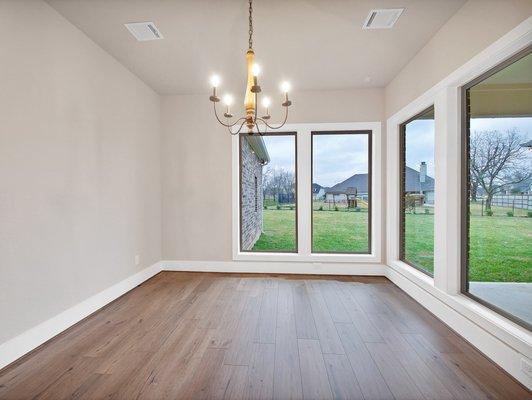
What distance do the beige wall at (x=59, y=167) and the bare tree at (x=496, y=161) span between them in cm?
389

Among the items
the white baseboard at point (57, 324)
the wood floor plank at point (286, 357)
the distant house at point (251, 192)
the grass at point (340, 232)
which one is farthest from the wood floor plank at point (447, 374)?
the white baseboard at point (57, 324)

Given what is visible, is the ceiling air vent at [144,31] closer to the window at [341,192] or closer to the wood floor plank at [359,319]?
the window at [341,192]

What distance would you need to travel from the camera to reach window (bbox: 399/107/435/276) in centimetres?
303

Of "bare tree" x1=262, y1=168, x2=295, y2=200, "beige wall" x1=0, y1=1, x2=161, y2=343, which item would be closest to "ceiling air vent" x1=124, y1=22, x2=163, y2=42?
"beige wall" x1=0, y1=1, x2=161, y2=343

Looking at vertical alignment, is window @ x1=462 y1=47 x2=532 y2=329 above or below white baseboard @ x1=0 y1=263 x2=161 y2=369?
above

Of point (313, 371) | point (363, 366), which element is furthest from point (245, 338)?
point (363, 366)

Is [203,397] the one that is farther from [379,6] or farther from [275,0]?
[379,6]

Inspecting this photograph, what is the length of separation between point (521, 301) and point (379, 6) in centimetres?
274

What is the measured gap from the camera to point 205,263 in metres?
4.17

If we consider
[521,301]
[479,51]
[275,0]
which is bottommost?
[521,301]

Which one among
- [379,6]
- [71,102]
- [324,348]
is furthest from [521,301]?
[71,102]

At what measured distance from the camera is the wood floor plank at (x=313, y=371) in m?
1.63

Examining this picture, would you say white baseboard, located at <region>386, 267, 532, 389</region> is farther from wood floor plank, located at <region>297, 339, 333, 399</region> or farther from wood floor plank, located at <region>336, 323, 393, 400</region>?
wood floor plank, located at <region>297, 339, 333, 399</region>

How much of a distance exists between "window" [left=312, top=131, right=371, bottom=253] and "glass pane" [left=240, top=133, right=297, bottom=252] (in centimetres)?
38
